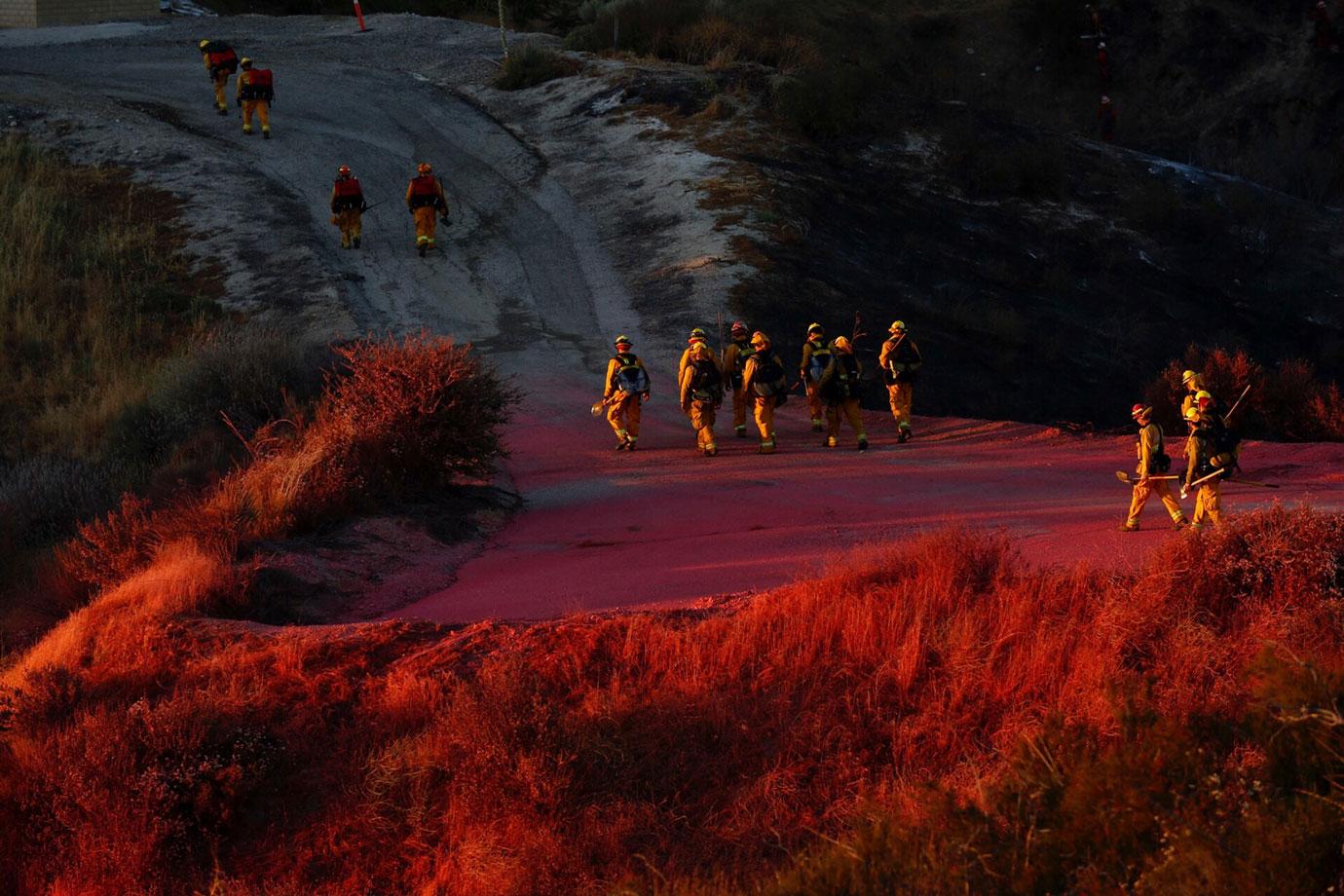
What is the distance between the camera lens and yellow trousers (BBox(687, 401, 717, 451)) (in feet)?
57.6

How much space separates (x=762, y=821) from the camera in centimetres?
784

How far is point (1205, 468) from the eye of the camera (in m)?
12.1

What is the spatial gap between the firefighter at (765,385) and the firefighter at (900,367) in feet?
4.77

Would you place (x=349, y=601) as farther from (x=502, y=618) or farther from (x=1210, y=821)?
(x=1210, y=821)

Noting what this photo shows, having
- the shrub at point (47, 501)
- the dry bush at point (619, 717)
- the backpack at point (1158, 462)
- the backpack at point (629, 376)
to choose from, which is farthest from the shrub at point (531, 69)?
the dry bush at point (619, 717)

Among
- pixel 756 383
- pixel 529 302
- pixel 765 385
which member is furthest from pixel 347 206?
pixel 765 385

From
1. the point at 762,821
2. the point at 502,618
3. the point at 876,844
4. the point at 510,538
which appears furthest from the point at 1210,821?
the point at 510,538

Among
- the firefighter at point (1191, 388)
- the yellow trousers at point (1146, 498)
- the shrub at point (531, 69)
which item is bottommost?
the yellow trousers at point (1146, 498)

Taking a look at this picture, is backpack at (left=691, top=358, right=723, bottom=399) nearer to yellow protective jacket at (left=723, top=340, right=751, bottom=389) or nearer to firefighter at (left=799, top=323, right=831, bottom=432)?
yellow protective jacket at (left=723, top=340, right=751, bottom=389)

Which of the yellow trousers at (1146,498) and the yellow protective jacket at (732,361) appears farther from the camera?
the yellow protective jacket at (732,361)

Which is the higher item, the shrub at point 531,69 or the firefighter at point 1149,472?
the shrub at point 531,69

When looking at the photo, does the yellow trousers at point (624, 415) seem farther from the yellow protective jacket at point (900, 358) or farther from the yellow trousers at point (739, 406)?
the yellow protective jacket at point (900, 358)

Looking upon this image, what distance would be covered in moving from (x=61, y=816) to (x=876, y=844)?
492cm

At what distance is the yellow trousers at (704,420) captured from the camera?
17562 mm
